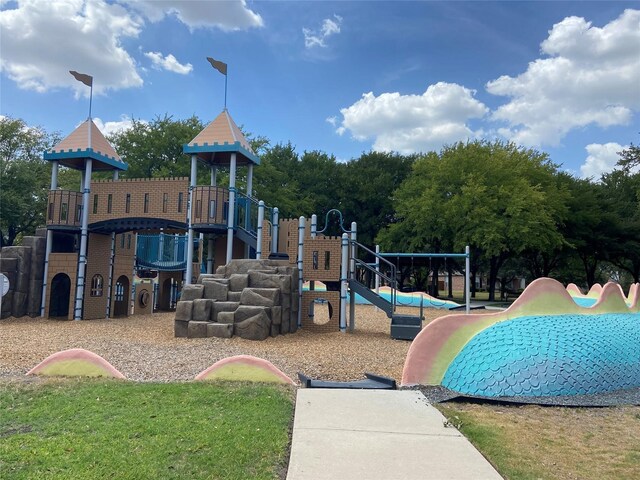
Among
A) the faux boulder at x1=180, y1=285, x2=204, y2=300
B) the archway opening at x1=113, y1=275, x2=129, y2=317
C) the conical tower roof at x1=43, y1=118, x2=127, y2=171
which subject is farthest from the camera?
the archway opening at x1=113, y1=275, x2=129, y2=317

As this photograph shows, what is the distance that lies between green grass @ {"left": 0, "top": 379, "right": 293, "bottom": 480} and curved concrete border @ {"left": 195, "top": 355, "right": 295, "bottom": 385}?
0.31 meters

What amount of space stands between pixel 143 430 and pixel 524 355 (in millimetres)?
5188

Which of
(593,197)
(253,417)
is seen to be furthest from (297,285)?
(593,197)

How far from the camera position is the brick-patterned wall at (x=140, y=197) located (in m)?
15.8

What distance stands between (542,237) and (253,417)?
92.5 feet

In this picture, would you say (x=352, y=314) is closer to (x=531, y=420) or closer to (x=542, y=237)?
(x=531, y=420)

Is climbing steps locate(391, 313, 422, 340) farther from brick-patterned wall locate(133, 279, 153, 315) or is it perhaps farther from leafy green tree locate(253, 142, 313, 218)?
leafy green tree locate(253, 142, 313, 218)

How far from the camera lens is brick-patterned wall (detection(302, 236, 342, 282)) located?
547 inches

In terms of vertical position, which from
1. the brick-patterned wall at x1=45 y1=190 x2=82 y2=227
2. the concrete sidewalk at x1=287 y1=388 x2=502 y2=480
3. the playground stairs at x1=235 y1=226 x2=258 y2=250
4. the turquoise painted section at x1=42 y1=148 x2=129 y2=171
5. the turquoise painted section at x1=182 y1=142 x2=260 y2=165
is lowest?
the concrete sidewalk at x1=287 y1=388 x2=502 y2=480

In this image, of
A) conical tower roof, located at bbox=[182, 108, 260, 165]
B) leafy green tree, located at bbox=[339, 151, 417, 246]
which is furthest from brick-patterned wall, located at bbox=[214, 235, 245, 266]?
leafy green tree, located at bbox=[339, 151, 417, 246]

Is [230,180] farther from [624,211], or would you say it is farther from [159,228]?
[624,211]

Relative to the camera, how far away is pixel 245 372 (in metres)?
6.79

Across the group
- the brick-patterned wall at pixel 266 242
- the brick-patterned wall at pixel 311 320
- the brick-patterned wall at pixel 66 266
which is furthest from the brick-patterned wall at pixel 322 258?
the brick-patterned wall at pixel 66 266

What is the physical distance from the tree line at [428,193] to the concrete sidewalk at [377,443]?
23.8 m
